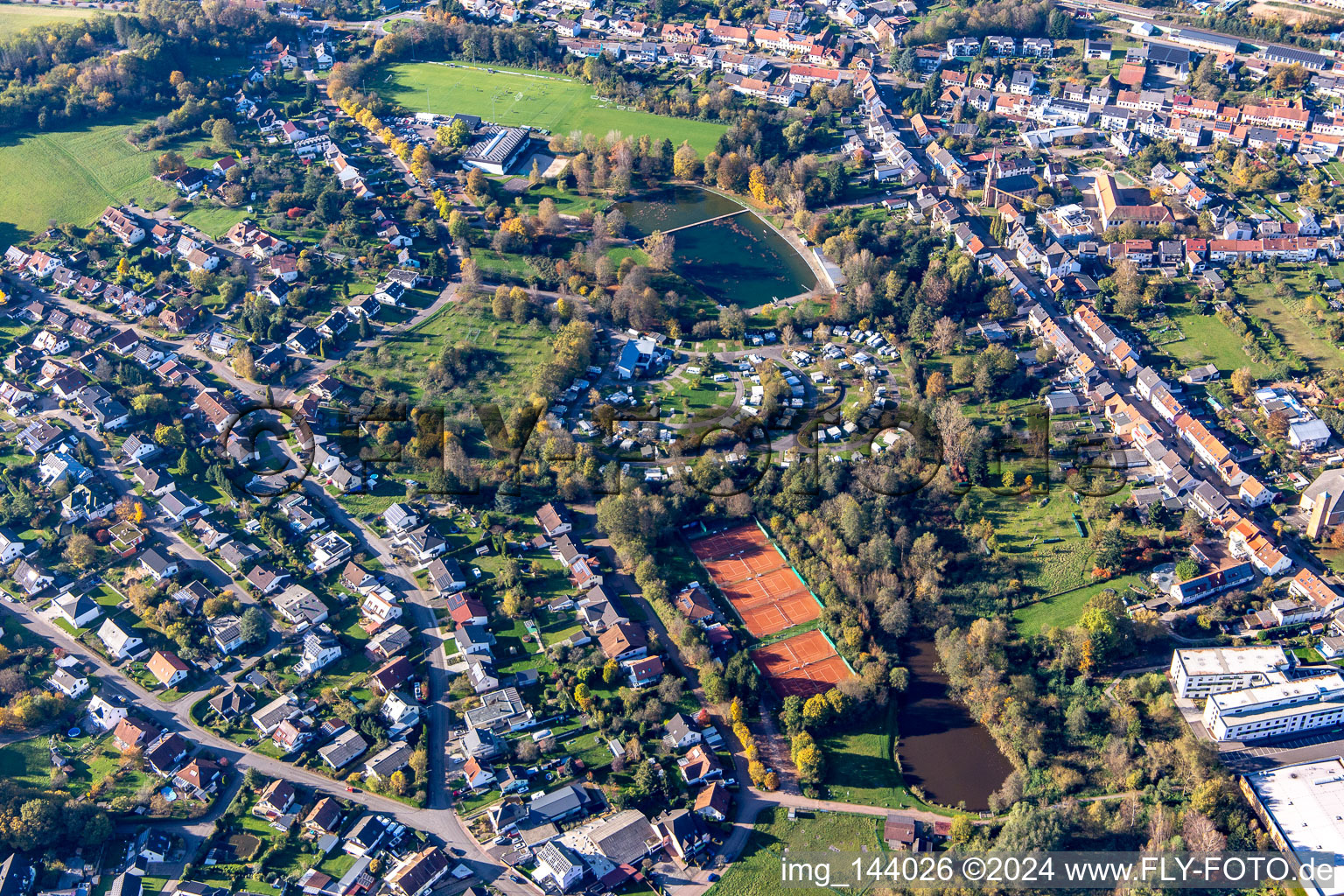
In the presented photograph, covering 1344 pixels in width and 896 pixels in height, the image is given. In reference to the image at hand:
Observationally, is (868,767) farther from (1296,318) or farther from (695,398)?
(1296,318)

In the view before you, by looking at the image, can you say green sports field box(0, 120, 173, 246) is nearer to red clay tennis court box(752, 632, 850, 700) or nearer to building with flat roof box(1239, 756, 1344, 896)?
red clay tennis court box(752, 632, 850, 700)

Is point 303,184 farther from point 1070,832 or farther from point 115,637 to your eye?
point 1070,832

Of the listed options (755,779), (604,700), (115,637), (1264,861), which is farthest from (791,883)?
(115,637)

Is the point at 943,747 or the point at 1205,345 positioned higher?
the point at 1205,345

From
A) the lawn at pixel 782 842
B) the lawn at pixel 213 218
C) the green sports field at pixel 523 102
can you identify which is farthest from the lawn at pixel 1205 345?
the lawn at pixel 213 218

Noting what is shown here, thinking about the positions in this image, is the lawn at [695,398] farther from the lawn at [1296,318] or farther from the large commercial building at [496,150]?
the lawn at [1296,318]

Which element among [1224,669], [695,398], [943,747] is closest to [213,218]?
[695,398]

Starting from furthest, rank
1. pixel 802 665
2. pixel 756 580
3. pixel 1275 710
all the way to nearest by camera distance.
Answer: pixel 756 580, pixel 802 665, pixel 1275 710
